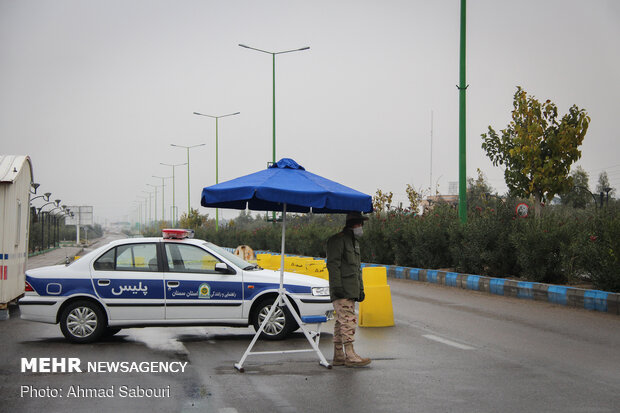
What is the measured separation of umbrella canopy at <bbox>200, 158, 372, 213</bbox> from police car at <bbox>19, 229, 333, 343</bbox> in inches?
66.4

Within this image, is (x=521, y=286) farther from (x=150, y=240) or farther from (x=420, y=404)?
(x=420, y=404)

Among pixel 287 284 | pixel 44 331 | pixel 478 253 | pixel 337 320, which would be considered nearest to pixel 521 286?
pixel 478 253

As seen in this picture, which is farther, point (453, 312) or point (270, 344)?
point (453, 312)

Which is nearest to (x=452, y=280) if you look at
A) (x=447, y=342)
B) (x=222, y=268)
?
(x=447, y=342)

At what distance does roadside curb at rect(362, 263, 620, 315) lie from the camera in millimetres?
13703

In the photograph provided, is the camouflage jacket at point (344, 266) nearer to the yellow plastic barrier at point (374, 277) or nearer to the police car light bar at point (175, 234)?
the police car light bar at point (175, 234)

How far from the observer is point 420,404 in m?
6.46

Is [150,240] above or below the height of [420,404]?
above

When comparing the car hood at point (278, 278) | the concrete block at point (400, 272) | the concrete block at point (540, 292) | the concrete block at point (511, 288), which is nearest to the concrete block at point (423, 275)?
the concrete block at point (400, 272)

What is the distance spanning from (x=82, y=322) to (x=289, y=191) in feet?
13.2

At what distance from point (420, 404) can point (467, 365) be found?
6.75 ft

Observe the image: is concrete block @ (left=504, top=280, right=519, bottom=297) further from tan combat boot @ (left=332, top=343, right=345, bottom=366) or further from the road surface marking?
tan combat boot @ (left=332, top=343, right=345, bottom=366)

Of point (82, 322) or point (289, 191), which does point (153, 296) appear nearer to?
point (82, 322)

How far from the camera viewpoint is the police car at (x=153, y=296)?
9969mm
